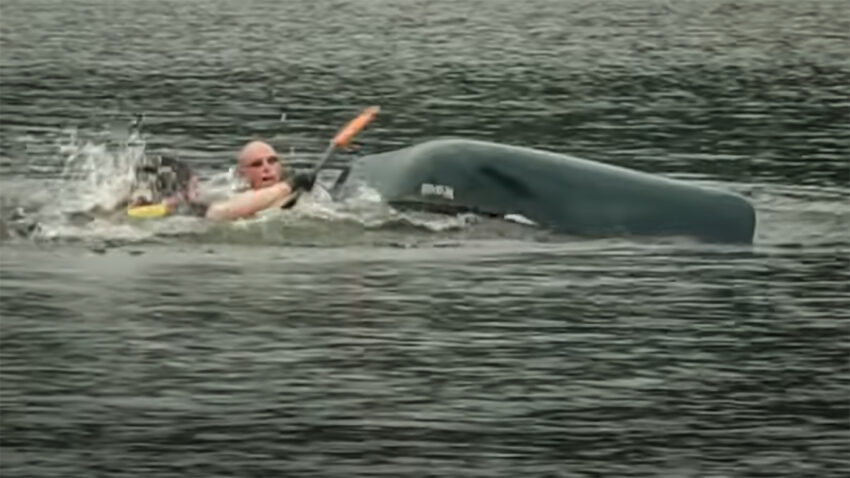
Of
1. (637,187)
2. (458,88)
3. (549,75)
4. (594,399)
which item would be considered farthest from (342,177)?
(549,75)

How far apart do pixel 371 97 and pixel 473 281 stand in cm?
1737

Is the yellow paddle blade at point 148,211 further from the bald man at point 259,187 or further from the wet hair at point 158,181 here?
the bald man at point 259,187

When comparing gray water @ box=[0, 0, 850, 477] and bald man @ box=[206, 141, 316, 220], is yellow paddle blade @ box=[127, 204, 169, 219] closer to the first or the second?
gray water @ box=[0, 0, 850, 477]

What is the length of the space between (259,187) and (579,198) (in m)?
2.32

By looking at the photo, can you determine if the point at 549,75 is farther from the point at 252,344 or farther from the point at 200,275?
the point at 252,344

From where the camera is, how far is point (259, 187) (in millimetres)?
19984

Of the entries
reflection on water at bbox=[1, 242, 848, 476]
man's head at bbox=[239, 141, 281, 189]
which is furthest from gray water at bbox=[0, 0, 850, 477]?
man's head at bbox=[239, 141, 281, 189]

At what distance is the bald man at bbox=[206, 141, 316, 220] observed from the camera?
1986cm

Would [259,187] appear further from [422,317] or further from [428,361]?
[428,361]

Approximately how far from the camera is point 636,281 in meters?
A: 17.9

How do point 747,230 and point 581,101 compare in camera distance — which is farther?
point 581,101

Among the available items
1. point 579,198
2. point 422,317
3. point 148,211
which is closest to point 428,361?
point 422,317

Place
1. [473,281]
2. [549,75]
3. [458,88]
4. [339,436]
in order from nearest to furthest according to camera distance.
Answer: [339,436] < [473,281] < [458,88] < [549,75]

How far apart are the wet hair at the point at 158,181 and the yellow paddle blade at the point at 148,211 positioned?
15cm
